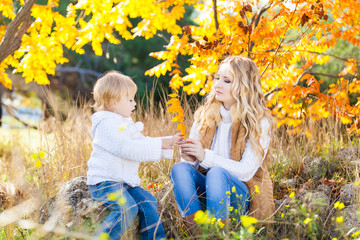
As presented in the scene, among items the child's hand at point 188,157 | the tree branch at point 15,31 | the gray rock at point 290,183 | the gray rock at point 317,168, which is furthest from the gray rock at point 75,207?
the gray rock at point 317,168

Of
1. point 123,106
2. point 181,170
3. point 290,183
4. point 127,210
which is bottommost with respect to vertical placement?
point 290,183

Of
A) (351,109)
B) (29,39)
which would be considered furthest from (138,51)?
(351,109)

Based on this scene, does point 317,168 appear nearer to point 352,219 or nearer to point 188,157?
point 352,219

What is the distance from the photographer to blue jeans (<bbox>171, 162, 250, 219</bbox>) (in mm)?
2443

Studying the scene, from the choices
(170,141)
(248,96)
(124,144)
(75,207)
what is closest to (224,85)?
(248,96)

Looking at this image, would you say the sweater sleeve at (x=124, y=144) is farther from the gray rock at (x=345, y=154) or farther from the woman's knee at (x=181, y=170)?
the gray rock at (x=345, y=154)

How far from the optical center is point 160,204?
2842 mm

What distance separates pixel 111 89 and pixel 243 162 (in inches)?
38.7

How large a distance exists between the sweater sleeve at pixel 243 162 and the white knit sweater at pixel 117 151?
27 centimetres

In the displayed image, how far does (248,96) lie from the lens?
2.84 meters

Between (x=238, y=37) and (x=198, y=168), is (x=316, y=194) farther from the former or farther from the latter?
(x=238, y=37)

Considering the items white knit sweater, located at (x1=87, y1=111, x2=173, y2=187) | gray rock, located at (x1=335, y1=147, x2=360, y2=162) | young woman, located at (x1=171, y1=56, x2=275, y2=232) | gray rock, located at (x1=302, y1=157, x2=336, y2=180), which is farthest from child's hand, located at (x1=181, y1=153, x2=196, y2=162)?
gray rock, located at (x1=335, y1=147, x2=360, y2=162)

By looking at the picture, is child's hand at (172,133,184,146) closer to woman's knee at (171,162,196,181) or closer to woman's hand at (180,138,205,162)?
woman's hand at (180,138,205,162)

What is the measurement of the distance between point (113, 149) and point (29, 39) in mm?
2552
